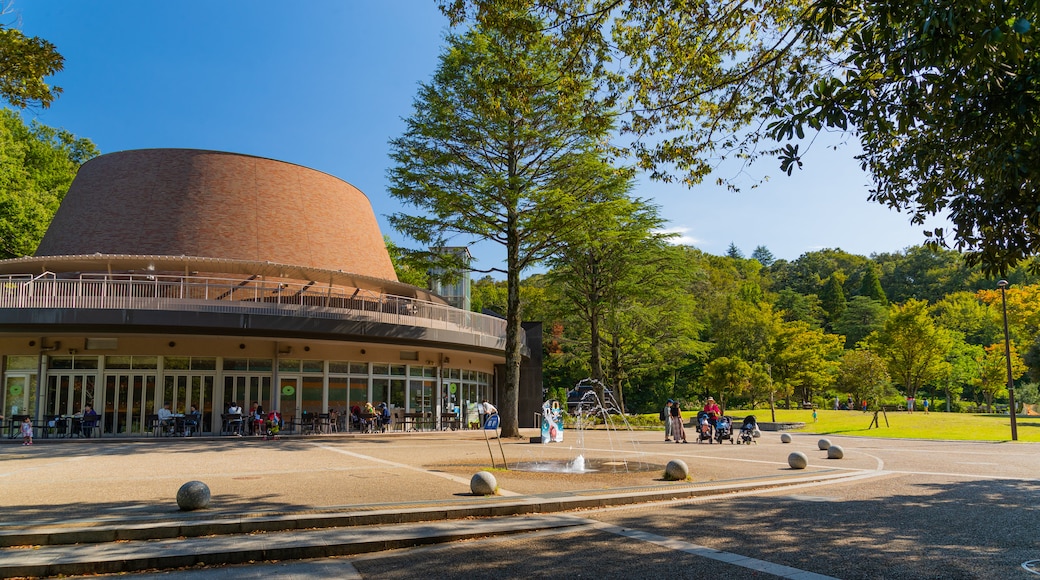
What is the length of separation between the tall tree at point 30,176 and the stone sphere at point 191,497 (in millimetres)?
41296

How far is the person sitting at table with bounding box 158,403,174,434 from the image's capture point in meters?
24.8

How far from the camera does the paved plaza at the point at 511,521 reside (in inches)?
275

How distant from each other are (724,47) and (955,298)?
267 ft

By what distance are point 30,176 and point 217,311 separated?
3683 centimetres

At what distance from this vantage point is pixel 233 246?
29344 mm

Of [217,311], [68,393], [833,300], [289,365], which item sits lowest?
[68,393]

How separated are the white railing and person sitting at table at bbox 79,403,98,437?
380 cm

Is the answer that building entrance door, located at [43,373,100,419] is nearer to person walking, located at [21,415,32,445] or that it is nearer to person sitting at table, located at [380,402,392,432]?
person walking, located at [21,415,32,445]

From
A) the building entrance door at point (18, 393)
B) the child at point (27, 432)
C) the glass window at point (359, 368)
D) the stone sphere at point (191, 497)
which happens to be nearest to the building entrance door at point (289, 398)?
the glass window at point (359, 368)

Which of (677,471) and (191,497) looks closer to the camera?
(191,497)

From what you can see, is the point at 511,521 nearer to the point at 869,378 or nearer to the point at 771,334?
the point at 869,378

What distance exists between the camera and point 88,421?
2400 cm

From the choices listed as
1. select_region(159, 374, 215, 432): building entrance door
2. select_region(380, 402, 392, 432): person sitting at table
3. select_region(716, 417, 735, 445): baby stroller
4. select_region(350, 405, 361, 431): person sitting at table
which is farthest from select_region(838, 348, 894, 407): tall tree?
select_region(159, 374, 215, 432): building entrance door

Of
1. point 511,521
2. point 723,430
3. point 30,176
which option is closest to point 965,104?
point 511,521
